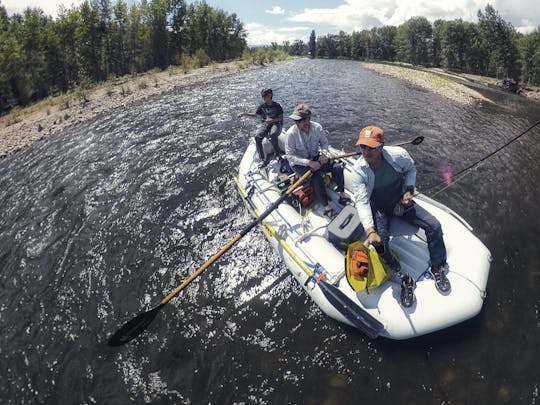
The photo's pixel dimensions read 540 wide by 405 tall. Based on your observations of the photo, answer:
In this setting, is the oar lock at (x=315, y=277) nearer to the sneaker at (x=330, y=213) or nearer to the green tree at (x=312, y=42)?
the sneaker at (x=330, y=213)

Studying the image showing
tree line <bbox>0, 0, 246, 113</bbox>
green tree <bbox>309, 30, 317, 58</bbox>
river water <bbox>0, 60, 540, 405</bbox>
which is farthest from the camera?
green tree <bbox>309, 30, 317, 58</bbox>

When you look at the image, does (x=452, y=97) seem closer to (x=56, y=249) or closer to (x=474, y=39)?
(x=56, y=249)

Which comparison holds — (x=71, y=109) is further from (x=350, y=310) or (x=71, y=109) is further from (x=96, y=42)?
(x=96, y=42)

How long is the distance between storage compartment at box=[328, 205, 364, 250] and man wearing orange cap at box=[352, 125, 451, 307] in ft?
1.19

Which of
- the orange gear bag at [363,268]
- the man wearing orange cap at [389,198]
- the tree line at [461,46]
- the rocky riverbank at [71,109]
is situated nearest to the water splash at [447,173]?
the man wearing orange cap at [389,198]

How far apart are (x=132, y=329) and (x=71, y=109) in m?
20.9

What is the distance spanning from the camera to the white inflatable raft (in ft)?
Answer: 15.8

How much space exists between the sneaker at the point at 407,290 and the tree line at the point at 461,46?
179 ft

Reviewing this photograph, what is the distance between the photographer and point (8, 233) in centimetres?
897

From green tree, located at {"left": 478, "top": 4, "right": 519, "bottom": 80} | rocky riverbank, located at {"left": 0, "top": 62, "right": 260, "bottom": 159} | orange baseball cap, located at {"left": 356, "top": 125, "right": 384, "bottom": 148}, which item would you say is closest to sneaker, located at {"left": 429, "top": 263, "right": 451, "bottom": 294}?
orange baseball cap, located at {"left": 356, "top": 125, "right": 384, "bottom": 148}

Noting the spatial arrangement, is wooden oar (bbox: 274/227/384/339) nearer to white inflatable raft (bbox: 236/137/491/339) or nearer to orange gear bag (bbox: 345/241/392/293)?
white inflatable raft (bbox: 236/137/491/339)

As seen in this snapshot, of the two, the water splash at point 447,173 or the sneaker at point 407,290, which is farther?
the water splash at point 447,173

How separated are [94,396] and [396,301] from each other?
483cm

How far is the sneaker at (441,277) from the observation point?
502 centimetres
